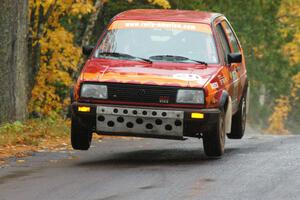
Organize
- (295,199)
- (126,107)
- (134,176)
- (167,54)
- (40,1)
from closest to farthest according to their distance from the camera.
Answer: (295,199)
(134,176)
(126,107)
(167,54)
(40,1)

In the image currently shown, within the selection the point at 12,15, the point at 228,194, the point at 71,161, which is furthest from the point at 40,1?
the point at 228,194

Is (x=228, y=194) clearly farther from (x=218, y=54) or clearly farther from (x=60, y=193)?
(x=218, y=54)

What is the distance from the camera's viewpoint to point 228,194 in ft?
29.7

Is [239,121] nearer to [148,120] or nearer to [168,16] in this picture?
[168,16]

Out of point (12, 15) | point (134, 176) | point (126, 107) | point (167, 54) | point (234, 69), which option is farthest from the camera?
point (12, 15)

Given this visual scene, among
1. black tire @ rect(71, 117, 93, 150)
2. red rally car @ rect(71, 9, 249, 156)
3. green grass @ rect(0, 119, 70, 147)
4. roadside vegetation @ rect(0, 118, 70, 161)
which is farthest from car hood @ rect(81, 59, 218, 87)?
green grass @ rect(0, 119, 70, 147)

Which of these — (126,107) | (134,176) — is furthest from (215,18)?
(134,176)

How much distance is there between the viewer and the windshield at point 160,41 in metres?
12.6

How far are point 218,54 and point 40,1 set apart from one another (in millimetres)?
9295

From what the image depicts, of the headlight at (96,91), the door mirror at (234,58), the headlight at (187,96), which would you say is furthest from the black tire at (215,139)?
the headlight at (96,91)

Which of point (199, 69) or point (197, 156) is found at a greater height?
point (199, 69)

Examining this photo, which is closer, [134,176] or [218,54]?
[134,176]

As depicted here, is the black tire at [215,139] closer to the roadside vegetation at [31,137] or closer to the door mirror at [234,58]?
the door mirror at [234,58]

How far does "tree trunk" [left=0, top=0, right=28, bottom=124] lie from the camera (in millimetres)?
16875
